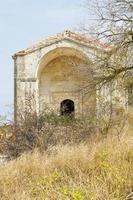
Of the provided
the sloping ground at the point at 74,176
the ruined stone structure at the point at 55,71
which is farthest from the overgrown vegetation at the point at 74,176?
the ruined stone structure at the point at 55,71

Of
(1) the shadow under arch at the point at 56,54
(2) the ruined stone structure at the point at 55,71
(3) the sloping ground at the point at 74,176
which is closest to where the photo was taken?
(3) the sloping ground at the point at 74,176

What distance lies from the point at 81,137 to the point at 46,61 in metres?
15.5

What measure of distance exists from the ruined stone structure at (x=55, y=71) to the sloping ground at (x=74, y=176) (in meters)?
15.7

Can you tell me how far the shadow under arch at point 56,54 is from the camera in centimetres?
2609

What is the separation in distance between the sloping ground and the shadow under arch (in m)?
18.0

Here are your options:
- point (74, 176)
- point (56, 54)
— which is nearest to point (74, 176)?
point (74, 176)

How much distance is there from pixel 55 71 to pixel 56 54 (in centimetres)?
167

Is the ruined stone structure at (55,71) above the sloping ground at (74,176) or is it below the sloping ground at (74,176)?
above

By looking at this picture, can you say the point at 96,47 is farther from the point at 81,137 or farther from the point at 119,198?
the point at 119,198

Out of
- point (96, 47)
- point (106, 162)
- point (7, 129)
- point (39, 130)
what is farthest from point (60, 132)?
point (96, 47)

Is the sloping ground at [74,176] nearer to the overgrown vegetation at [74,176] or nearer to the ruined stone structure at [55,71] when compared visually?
the overgrown vegetation at [74,176]

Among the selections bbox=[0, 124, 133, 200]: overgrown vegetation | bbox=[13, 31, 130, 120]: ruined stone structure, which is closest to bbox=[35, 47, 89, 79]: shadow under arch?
bbox=[13, 31, 130, 120]: ruined stone structure

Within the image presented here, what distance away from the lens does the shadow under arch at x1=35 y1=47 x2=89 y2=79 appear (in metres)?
26.1

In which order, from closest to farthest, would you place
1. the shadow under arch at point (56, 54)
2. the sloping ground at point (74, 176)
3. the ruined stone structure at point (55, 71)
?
the sloping ground at point (74, 176)
the ruined stone structure at point (55, 71)
the shadow under arch at point (56, 54)
